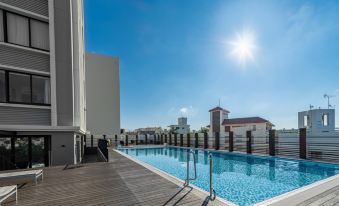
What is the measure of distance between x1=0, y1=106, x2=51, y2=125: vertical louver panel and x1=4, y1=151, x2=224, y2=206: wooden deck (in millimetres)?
3173

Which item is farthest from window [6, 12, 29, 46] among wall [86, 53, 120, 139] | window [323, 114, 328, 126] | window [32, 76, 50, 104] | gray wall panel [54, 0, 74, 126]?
window [323, 114, 328, 126]

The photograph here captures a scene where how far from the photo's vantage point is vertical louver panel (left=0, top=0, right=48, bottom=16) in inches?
311

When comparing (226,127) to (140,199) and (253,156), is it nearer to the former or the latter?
(253,156)

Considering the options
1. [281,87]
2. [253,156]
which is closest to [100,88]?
[253,156]

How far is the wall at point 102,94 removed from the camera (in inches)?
894

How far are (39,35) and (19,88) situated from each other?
273cm

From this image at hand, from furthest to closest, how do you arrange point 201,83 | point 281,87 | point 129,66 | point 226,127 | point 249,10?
point 226,127 → point 129,66 → point 201,83 → point 281,87 → point 249,10

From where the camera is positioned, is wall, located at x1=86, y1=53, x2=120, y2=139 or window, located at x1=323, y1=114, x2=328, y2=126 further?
window, located at x1=323, y1=114, x2=328, y2=126

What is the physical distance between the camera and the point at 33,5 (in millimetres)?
8414

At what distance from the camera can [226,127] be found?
3344cm

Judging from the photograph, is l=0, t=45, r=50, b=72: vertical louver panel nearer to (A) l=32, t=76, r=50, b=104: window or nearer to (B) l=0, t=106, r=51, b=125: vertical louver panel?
(A) l=32, t=76, r=50, b=104: window

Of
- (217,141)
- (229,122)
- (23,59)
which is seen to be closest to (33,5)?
(23,59)

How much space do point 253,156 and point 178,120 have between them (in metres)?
41.6

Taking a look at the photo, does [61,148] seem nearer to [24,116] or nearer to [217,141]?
[24,116]
